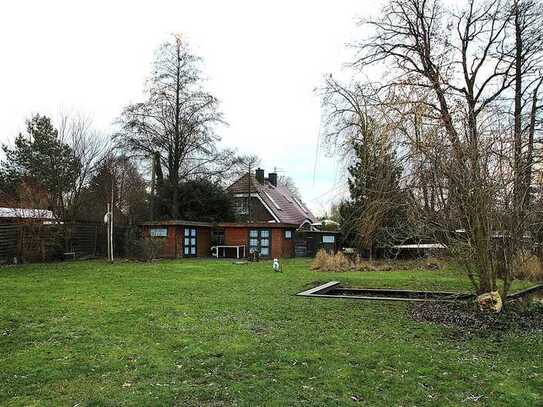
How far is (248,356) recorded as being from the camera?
5.13m

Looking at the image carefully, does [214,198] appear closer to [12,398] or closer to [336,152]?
[336,152]

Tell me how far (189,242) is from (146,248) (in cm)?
438

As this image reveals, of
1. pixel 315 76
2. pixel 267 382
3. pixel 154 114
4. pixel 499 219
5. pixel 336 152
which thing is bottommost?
pixel 267 382

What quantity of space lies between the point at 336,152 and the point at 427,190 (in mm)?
3421

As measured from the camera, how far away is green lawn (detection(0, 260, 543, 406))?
400cm

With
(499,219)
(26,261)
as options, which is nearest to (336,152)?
(499,219)

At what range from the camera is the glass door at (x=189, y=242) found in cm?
2473

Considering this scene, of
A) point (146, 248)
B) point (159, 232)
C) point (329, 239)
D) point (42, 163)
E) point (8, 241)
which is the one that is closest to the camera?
point (8, 241)

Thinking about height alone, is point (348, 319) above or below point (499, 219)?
below

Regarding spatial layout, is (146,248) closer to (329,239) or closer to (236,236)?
(236,236)

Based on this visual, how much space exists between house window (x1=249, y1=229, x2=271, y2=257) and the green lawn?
1692cm

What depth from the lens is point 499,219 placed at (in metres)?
7.29

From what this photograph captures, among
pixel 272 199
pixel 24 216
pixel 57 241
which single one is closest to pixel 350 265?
pixel 57 241

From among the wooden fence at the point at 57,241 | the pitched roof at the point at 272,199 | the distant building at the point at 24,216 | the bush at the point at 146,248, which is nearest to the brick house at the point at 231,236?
the pitched roof at the point at 272,199
